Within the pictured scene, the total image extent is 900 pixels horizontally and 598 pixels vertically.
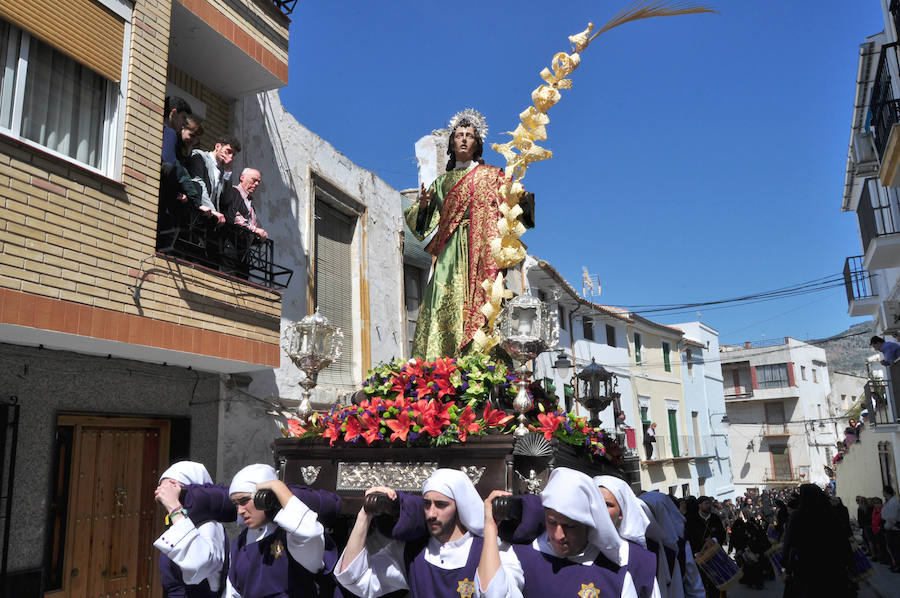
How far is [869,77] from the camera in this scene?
14383mm

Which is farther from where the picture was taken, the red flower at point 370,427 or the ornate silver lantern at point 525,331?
the ornate silver lantern at point 525,331

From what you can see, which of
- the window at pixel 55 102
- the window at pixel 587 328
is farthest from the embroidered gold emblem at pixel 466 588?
the window at pixel 587 328

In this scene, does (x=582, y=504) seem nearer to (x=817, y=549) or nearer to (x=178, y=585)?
(x=178, y=585)

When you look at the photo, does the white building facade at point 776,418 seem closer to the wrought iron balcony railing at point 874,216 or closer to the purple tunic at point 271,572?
the wrought iron balcony railing at point 874,216

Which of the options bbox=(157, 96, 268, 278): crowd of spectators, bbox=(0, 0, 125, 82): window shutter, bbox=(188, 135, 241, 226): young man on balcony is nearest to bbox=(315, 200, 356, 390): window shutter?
bbox=(157, 96, 268, 278): crowd of spectators

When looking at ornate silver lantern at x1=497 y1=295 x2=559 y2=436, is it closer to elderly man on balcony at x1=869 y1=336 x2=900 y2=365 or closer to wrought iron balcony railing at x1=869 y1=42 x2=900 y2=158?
wrought iron balcony railing at x1=869 y1=42 x2=900 y2=158

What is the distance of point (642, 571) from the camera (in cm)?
306

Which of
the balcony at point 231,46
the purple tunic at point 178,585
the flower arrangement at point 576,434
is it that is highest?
the balcony at point 231,46

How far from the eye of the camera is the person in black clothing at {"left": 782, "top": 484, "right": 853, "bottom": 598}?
6.53 metres

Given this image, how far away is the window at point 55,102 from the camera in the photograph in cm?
581

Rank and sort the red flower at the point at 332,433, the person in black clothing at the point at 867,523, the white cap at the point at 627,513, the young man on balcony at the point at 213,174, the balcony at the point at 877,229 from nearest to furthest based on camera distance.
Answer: the white cap at the point at 627,513 → the red flower at the point at 332,433 → the young man on balcony at the point at 213,174 → the balcony at the point at 877,229 → the person in black clothing at the point at 867,523

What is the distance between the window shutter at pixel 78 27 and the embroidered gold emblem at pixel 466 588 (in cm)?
566

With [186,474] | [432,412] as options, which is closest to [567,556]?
[432,412]

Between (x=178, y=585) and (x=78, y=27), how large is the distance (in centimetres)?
507
